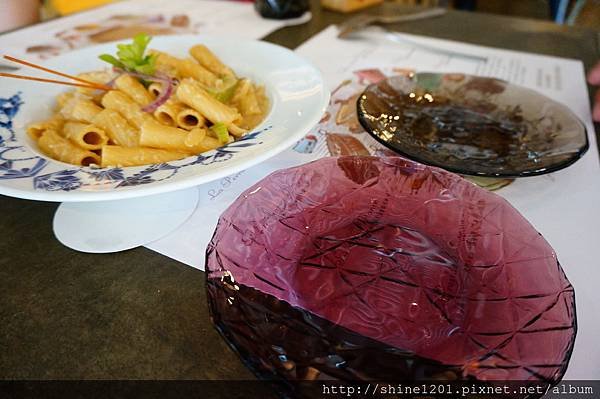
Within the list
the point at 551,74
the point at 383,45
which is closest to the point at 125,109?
the point at 383,45

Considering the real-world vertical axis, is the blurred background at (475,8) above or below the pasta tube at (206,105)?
below

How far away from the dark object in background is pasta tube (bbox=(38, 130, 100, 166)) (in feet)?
2.74

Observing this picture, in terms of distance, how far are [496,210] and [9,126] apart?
2.11ft

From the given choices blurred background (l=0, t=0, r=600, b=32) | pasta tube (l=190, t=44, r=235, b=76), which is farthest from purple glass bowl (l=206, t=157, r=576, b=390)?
blurred background (l=0, t=0, r=600, b=32)

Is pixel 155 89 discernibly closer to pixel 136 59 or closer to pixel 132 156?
pixel 136 59

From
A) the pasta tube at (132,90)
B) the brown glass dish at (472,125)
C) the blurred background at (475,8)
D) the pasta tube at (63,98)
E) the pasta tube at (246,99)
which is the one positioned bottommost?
the blurred background at (475,8)

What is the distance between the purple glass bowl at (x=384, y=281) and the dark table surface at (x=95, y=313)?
72 mm

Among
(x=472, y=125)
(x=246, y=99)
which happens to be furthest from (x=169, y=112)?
(x=472, y=125)

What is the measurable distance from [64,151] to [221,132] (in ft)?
0.70

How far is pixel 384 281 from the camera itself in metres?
0.44

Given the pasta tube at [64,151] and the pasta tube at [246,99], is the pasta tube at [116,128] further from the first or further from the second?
the pasta tube at [246,99]

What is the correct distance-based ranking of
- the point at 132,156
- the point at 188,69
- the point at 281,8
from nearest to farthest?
the point at 132,156, the point at 188,69, the point at 281,8

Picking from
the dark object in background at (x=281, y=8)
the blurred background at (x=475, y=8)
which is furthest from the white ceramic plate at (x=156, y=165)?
the blurred background at (x=475, y=8)

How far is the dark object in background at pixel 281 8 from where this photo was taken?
1.25 metres
